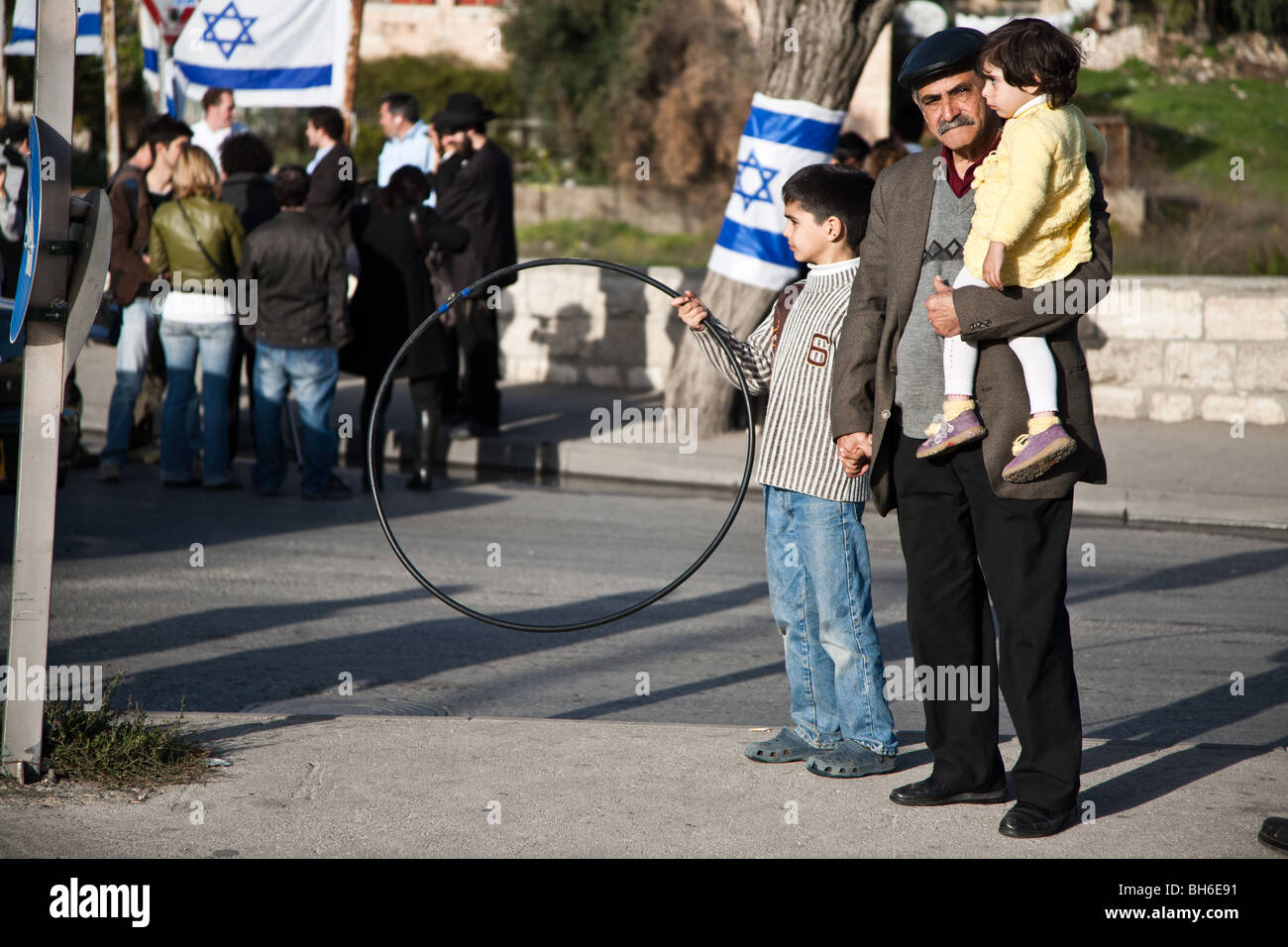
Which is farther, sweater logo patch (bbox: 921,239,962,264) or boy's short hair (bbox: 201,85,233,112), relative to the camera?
boy's short hair (bbox: 201,85,233,112)

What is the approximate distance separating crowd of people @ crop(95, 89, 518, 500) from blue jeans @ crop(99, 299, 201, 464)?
0.01 m

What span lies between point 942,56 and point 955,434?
97cm

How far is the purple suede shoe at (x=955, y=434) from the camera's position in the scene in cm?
359

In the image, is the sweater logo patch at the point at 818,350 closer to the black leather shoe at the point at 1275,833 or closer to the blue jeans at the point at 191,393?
the black leather shoe at the point at 1275,833

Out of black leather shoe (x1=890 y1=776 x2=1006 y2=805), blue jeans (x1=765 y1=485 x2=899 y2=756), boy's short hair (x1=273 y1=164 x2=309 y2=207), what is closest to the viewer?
black leather shoe (x1=890 y1=776 x2=1006 y2=805)

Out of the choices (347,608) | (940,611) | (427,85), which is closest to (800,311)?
(940,611)

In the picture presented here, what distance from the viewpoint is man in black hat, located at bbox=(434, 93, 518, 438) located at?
10336mm

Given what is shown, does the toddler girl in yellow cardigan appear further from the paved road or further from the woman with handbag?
the woman with handbag

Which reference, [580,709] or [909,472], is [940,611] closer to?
[909,472]

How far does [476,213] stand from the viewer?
10.3 m

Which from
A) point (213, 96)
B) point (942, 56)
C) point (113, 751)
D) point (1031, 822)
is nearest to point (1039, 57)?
point (942, 56)

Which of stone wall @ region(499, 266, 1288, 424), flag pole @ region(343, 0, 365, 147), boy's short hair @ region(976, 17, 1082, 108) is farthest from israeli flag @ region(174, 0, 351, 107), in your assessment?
boy's short hair @ region(976, 17, 1082, 108)

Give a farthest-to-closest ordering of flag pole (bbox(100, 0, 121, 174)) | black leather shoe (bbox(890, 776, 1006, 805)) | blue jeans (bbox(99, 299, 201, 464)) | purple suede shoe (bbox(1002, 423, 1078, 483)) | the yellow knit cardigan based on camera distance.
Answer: flag pole (bbox(100, 0, 121, 174)), blue jeans (bbox(99, 299, 201, 464)), black leather shoe (bbox(890, 776, 1006, 805)), purple suede shoe (bbox(1002, 423, 1078, 483)), the yellow knit cardigan

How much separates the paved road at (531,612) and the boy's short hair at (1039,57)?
2439 mm
